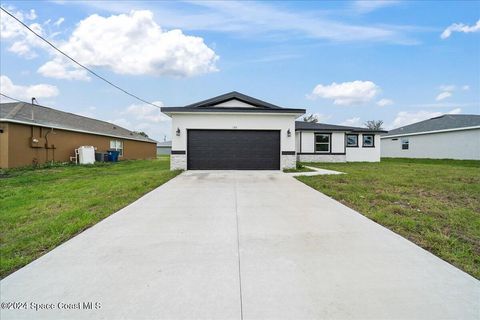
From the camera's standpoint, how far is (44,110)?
18.7 meters

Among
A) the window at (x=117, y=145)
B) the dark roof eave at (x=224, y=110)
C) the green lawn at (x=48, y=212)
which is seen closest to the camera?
the green lawn at (x=48, y=212)

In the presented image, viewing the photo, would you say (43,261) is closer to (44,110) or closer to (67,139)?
(67,139)

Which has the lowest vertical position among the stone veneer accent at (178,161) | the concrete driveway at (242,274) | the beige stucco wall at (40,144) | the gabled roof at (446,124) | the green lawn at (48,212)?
the concrete driveway at (242,274)

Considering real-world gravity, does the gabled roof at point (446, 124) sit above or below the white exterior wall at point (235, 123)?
above

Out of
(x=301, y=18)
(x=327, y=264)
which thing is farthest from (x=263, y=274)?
(x=301, y=18)

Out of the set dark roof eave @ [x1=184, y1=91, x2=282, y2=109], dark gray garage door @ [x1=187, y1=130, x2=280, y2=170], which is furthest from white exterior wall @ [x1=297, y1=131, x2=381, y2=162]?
dark gray garage door @ [x1=187, y1=130, x2=280, y2=170]

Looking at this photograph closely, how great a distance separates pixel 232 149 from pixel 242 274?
10311 mm

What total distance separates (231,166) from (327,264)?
10030 millimetres

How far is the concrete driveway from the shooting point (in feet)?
7.18

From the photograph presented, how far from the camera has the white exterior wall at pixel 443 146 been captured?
Result: 2031 cm

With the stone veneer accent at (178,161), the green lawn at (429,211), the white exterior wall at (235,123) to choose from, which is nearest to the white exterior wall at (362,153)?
the white exterior wall at (235,123)

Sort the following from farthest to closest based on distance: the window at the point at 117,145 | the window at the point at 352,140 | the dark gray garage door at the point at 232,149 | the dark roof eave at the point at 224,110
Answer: the window at the point at 117,145, the window at the point at 352,140, the dark gray garage door at the point at 232,149, the dark roof eave at the point at 224,110

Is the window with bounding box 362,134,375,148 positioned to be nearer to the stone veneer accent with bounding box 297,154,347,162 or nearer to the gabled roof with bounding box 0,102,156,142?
the stone veneer accent with bounding box 297,154,347,162

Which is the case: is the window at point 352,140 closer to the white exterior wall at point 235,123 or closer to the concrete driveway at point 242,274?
the white exterior wall at point 235,123
